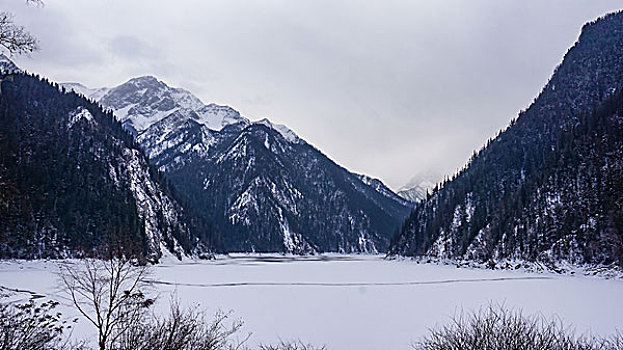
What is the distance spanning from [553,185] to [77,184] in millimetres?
92317

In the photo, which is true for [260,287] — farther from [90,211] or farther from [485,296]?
[90,211]

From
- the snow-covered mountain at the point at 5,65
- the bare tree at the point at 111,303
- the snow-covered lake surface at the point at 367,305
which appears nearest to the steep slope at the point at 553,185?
the snow-covered lake surface at the point at 367,305

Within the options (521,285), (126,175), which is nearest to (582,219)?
(521,285)

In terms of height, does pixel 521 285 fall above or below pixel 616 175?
below

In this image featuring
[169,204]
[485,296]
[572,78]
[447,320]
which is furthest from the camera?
[572,78]

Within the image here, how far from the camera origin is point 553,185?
88625 millimetres

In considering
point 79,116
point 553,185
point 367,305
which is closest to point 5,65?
point 367,305

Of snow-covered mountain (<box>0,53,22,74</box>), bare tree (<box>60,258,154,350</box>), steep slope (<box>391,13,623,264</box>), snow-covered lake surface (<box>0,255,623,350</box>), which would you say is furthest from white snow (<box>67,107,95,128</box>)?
snow-covered mountain (<box>0,53,22,74</box>)

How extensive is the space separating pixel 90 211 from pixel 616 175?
300 ft

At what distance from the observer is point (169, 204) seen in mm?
133500

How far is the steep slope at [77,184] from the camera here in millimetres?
76125

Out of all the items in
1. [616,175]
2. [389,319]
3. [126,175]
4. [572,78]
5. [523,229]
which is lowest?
[389,319]

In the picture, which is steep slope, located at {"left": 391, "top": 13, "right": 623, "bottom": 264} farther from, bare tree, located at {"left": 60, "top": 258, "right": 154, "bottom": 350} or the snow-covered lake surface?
bare tree, located at {"left": 60, "top": 258, "right": 154, "bottom": 350}

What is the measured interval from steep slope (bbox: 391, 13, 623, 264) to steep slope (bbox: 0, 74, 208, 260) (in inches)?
2457
